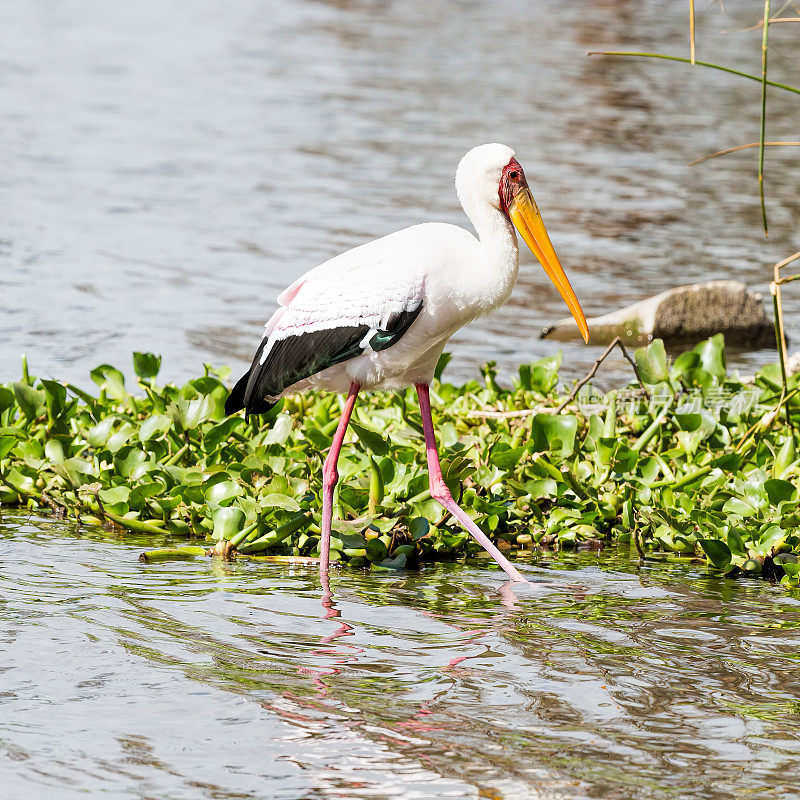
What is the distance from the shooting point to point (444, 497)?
5086 mm

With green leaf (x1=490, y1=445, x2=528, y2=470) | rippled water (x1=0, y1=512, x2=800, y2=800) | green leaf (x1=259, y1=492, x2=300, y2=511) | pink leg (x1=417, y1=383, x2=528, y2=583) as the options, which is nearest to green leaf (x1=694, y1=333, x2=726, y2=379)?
green leaf (x1=490, y1=445, x2=528, y2=470)

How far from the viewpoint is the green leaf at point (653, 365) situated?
20.7ft

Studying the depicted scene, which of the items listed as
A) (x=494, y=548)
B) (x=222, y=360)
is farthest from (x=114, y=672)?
(x=222, y=360)

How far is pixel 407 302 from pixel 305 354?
1.54ft

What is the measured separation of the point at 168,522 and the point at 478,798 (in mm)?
2418

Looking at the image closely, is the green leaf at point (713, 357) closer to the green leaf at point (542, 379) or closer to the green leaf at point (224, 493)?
the green leaf at point (542, 379)

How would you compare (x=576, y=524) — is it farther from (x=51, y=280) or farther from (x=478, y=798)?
(x=51, y=280)

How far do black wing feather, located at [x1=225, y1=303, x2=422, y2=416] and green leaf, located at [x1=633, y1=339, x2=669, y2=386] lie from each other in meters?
1.83

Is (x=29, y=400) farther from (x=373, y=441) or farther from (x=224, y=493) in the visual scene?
(x=373, y=441)

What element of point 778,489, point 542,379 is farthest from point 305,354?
point 542,379

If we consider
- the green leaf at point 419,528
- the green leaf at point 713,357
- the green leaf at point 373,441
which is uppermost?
the green leaf at point 713,357

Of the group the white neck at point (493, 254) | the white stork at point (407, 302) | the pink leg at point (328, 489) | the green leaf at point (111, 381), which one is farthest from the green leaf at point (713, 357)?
the green leaf at point (111, 381)

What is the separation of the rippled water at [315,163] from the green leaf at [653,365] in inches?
70.9

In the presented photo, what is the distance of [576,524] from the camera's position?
5.35 metres
